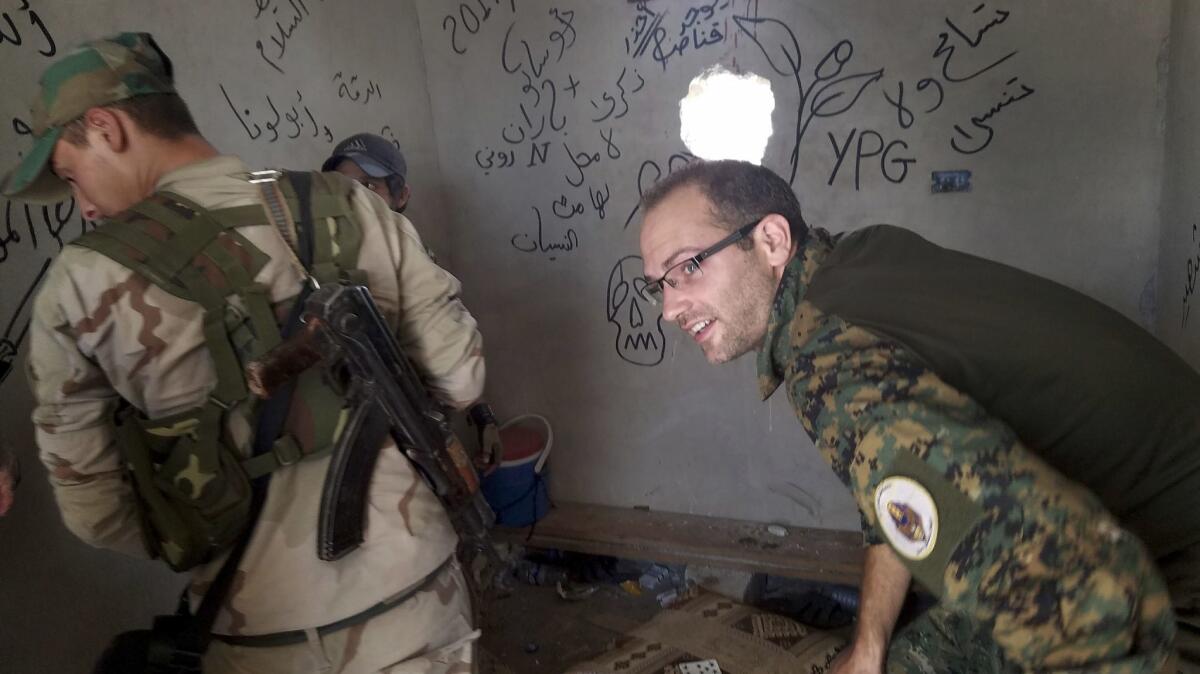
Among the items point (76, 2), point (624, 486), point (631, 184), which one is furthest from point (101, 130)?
point (624, 486)

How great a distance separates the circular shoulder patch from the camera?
72 centimetres

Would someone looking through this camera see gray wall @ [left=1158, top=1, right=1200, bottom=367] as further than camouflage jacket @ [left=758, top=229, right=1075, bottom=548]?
Yes

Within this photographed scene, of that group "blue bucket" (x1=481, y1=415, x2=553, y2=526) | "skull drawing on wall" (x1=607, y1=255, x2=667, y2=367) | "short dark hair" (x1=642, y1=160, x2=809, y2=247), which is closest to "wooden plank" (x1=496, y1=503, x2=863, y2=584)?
"blue bucket" (x1=481, y1=415, x2=553, y2=526)

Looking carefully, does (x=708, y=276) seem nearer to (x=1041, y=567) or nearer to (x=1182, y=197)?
(x=1041, y=567)

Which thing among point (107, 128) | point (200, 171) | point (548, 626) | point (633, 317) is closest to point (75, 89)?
point (107, 128)

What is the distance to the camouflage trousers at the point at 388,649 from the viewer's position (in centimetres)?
113

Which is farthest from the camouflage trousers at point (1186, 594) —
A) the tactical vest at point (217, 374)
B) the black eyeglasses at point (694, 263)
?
the tactical vest at point (217, 374)

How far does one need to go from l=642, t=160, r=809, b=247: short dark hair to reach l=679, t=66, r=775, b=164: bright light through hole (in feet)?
3.47

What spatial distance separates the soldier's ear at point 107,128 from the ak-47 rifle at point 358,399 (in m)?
0.36

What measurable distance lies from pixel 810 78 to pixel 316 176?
1.66 metres

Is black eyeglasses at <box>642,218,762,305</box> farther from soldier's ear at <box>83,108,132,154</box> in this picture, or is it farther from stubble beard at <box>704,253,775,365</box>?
soldier's ear at <box>83,108,132,154</box>

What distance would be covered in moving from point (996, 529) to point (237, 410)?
3.24 ft

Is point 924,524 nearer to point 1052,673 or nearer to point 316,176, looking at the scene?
point 1052,673

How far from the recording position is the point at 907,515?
74 centimetres
